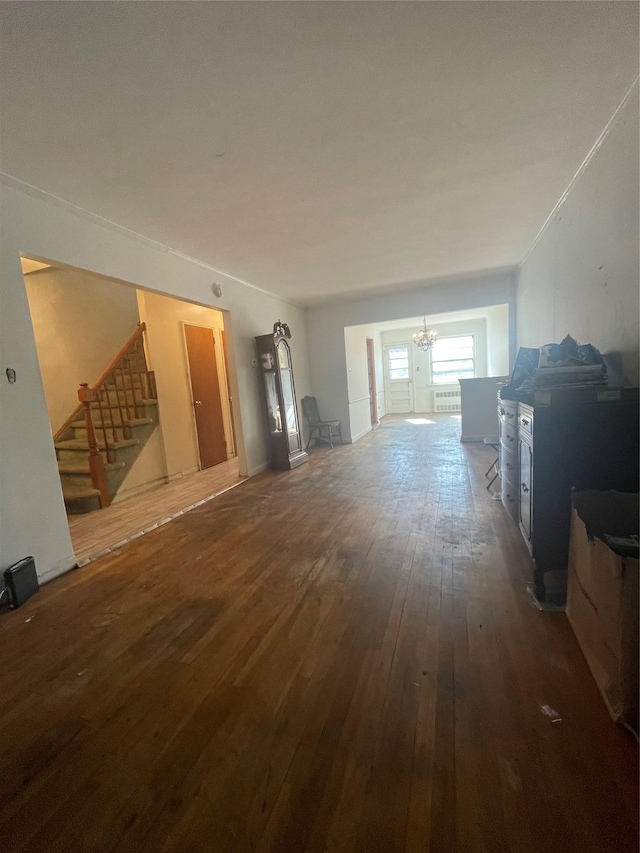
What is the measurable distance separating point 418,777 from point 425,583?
104 centimetres

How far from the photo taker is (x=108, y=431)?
449 cm

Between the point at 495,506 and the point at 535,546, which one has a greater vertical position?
the point at 535,546

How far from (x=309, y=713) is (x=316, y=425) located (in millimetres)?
5415

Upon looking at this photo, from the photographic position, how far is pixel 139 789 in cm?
108

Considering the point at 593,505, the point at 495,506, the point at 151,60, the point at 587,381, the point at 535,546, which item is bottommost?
the point at 495,506

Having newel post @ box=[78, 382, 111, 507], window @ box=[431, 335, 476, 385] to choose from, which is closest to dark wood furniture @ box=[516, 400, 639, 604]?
newel post @ box=[78, 382, 111, 507]

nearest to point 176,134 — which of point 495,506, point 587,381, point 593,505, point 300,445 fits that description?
point 587,381

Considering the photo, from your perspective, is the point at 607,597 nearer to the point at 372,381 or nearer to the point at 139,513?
the point at 139,513

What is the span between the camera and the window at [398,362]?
406 inches

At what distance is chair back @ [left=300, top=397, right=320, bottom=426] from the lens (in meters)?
6.53

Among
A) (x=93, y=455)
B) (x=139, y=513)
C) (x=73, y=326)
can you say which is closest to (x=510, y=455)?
(x=139, y=513)

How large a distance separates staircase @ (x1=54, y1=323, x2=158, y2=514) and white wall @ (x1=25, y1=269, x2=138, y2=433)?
47 centimetres

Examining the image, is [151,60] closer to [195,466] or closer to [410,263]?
[410,263]

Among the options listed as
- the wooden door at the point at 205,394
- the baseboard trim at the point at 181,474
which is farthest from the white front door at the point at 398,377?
the baseboard trim at the point at 181,474
